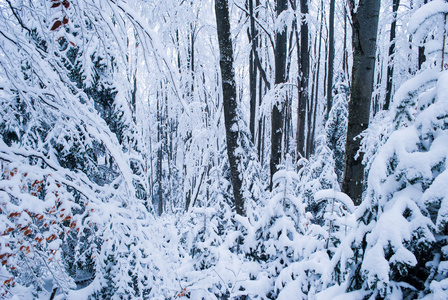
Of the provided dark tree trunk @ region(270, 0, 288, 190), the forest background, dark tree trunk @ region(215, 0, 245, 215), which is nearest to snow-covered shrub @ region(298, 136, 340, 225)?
the forest background

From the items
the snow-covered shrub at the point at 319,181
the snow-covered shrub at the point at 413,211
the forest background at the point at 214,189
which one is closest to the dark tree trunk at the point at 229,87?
the forest background at the point at 214,189

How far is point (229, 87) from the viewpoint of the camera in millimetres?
4215

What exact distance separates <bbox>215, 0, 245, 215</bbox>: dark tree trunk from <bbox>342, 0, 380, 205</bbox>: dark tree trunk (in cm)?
177

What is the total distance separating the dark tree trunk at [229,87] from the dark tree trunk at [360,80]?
1766 mm

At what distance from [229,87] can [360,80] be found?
1.95 metres

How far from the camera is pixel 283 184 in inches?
118

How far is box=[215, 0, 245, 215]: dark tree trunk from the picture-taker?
13.3 feet

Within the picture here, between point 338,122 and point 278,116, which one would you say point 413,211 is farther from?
point 338,122

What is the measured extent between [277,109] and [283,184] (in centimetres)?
379

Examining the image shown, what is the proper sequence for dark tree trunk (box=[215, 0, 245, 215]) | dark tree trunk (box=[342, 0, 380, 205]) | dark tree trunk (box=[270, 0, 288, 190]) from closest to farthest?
dark tree trunk (box=[342, 0, 380, 205]) < dark tree trunk (box=[215, 0, 245, 215]) < dark tree trunk (box=[270, 0, 288, 190])

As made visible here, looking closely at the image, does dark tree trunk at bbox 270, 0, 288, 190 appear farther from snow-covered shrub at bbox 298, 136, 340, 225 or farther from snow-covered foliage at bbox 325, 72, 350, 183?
snow-covered foliage at bbox 325, 72, 350, 183

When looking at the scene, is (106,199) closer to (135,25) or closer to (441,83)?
(135,25)

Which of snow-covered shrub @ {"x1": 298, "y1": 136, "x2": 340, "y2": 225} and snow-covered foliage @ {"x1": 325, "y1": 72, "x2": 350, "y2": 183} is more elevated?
snow-covered foliage @ {"x1": 325, "y1": 72, "x2": 350, "y2": 183}

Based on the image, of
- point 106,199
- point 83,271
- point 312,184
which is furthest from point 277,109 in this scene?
point 83,271
